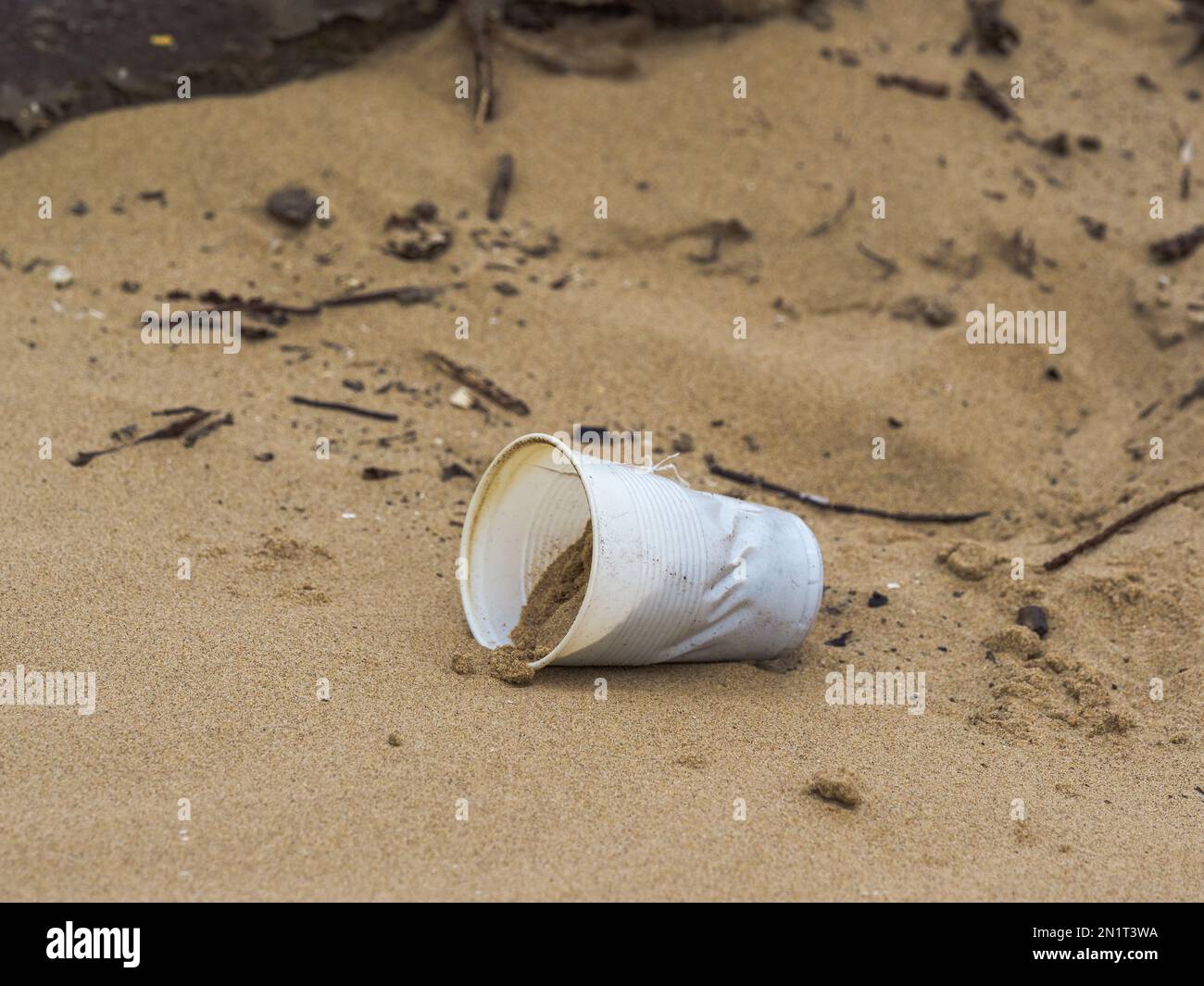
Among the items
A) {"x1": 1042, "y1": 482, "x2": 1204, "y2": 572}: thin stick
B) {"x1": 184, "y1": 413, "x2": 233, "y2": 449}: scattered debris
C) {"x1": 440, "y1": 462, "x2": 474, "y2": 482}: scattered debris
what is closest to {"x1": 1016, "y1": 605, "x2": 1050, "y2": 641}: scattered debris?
{"x1": 1042, "y1": 482, "x2": 1204, "y2": 572}: thin stick

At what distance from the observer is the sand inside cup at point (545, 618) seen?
3.72 metres

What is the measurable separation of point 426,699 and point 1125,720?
6.99 feet

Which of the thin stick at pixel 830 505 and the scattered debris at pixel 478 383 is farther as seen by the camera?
the scattered debris at pixel 478 383

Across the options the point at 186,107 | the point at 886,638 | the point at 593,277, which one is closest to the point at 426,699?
the point at 886,638

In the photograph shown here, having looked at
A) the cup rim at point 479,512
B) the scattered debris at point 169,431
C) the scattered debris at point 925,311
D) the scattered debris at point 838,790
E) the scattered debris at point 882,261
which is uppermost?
the scattered debris at point 882,261

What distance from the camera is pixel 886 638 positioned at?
4.25 meters

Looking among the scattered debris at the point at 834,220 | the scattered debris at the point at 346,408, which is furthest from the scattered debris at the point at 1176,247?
the scattered debris at the point at 346,408

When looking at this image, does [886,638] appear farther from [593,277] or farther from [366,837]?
[593,277]

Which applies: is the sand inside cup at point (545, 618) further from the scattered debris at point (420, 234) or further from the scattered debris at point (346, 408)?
the scattered debris at point (420, 234)

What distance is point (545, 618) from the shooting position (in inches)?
156
